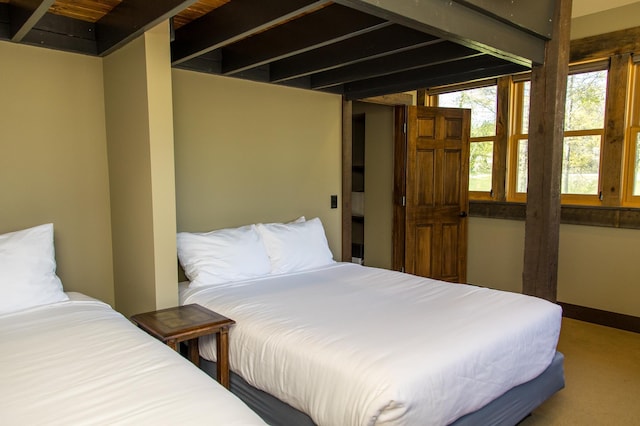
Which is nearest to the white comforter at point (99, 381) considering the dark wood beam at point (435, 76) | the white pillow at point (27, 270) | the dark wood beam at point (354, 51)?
the white pillow at point (27, 270)

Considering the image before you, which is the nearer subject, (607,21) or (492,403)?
(492,403)

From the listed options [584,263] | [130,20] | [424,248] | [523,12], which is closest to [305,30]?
[130,20]

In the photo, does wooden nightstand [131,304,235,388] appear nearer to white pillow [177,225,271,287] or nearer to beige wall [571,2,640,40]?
white pillow [177,225,271,287]

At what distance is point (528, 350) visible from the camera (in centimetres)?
211

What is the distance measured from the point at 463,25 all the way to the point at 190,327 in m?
2.08

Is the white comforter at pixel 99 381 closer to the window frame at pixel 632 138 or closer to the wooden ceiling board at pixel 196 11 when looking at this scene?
the wooden ceiling board at pixel 196 11

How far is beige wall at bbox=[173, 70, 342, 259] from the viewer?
10.1 feet

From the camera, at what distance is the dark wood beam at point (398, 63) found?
110 inches

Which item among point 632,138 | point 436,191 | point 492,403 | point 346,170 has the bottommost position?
point 492,403

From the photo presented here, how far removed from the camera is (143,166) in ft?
7.97

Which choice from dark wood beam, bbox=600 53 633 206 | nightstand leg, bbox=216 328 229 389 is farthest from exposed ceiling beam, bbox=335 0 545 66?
nightstand leg, bbox=216 328 229 389

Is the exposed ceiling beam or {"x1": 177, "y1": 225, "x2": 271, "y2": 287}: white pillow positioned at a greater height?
the exposed ceiling beam

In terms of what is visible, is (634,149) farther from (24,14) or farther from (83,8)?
(24,14)

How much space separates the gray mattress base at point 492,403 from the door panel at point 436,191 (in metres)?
2.18
